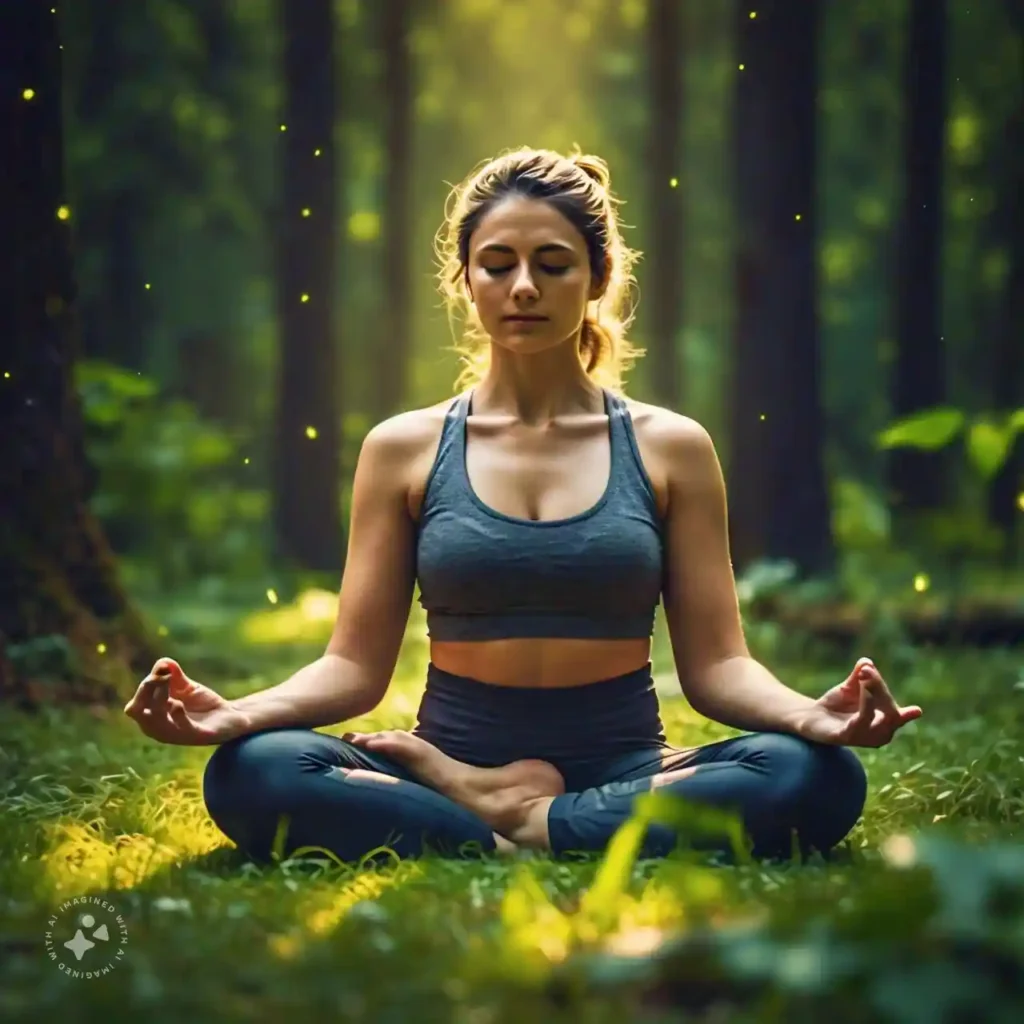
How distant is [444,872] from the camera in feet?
11.1

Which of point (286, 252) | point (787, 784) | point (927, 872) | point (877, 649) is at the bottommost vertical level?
point (877, 649)

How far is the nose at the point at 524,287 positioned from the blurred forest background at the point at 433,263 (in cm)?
94

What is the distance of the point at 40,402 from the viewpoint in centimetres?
562

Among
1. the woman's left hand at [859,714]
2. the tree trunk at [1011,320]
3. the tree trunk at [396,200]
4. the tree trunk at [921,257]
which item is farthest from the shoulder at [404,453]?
the tree trunk at [396,200]

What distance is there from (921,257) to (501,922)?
941 cm

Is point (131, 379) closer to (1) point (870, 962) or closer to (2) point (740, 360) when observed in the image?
(2) point (740, 360)

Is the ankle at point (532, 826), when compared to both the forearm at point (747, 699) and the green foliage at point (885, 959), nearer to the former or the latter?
the forearm at point (747, 699)

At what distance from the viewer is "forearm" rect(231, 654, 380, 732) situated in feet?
12.3

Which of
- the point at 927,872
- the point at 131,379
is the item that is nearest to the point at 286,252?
the point at 131,379

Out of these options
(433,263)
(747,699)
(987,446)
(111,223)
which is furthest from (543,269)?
(111,223)

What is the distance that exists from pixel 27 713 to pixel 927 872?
3717mm

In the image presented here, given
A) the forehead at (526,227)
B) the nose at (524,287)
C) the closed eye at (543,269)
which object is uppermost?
the forehead at (526,227)

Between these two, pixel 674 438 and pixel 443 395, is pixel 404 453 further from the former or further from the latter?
pixel 443 395

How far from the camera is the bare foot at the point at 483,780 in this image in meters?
3.74
